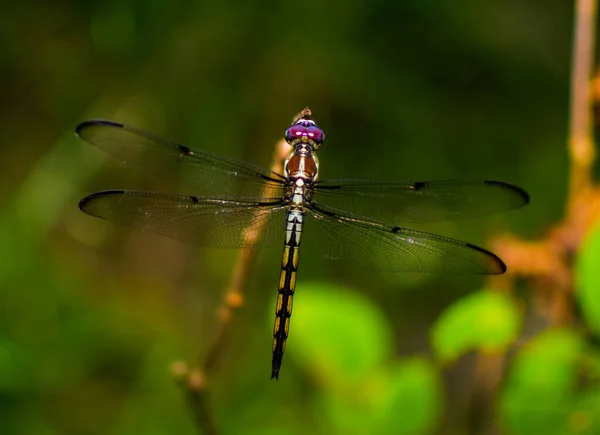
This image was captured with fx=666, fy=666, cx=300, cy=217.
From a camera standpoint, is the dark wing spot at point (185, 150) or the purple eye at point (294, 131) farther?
the dark wing spot at point (185, 150)

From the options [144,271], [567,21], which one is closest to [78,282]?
[144,271]

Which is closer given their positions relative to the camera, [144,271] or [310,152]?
[310,152]

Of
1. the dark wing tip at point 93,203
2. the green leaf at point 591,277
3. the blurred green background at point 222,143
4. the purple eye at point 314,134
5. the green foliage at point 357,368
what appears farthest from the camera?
the blurred green background at point 222,143

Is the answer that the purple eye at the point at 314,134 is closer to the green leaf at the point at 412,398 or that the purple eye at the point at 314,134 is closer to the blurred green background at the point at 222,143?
the green leaf at the point at 412,398

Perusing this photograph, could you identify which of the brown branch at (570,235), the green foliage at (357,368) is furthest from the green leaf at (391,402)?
the brown branch at (570,235)

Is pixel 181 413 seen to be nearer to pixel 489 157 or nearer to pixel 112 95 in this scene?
pixel 112 95

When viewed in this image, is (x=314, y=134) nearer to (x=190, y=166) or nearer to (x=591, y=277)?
(x=190, y=166)

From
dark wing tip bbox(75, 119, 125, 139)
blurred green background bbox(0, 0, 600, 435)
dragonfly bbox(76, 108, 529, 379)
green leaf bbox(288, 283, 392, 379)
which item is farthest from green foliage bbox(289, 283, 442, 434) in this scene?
blurred green background bbox(0, 0, 600, 435)
